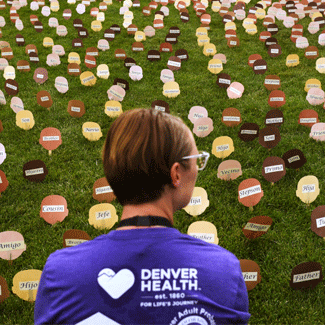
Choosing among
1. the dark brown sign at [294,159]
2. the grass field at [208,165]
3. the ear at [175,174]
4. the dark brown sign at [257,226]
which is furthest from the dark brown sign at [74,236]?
the dark brown sign at [294,159]

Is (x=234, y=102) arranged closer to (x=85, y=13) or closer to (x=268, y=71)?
(x=268, y=71)

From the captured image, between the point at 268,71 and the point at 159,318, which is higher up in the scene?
the point at 268,71

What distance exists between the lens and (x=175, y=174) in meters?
1.12

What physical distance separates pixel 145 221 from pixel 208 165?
2160 millimetres

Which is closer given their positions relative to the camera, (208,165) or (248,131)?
(208,165)

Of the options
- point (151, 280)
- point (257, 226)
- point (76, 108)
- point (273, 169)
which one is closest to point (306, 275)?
point (257, 226)

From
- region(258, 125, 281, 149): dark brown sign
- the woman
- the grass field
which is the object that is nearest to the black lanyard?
the woman

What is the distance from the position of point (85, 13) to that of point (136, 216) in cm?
714

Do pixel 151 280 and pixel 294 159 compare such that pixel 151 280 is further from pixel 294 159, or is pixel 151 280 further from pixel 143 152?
pixel 294 159

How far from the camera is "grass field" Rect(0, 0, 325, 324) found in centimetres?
221

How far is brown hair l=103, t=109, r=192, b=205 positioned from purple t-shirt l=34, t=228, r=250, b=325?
0.15 metres

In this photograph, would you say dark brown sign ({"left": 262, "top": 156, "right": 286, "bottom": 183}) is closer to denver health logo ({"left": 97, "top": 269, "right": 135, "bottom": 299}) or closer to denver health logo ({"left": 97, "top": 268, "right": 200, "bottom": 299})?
denver health logo ({"left": 97, "top": 268, "right": 200, "bottom": 299})

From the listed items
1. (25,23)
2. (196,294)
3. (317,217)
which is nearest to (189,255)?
(196,294)

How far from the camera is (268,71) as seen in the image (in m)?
4.87
